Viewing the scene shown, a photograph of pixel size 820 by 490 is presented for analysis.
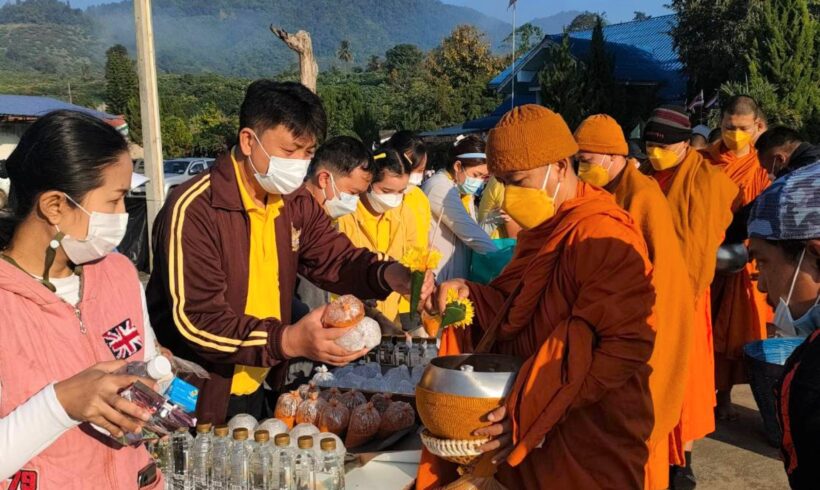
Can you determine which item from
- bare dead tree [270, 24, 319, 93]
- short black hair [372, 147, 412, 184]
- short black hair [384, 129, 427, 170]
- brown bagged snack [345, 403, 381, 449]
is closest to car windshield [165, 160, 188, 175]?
bare dead tree [270, 24, 319, 93]

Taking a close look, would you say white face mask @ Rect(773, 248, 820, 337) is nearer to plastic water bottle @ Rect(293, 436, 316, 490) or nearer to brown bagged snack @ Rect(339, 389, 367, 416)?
plastic water bottle @ Rect(293, 436, 316, 490)

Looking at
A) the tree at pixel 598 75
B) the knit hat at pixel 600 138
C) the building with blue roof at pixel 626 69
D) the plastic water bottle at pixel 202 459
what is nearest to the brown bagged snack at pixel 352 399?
the plastic water bottle at pixel 202 459

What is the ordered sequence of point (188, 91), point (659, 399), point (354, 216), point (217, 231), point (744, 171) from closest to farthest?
point (217, 231) → point (659, 399) → point (354, 216) → point (744, 171) → point (188, 91)

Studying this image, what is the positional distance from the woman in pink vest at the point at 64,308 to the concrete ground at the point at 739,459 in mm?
3919

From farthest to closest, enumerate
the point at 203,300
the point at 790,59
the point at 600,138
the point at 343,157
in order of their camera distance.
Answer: the point at 790,59 < the point at 343,157 < the point at 600,138 < the point at 203,300

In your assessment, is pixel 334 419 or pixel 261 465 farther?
pixel 334 419

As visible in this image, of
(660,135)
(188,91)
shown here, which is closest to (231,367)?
(660,135)

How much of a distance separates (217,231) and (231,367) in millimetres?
581

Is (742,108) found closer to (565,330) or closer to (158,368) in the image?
(565,330)

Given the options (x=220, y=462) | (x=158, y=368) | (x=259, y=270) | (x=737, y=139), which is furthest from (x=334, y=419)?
(x=737, y=139)

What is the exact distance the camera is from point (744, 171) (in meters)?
5.89

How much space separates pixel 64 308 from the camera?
1913 mm

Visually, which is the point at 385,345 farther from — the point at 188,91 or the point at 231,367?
the point at 188,91

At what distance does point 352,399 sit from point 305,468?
929 mm
